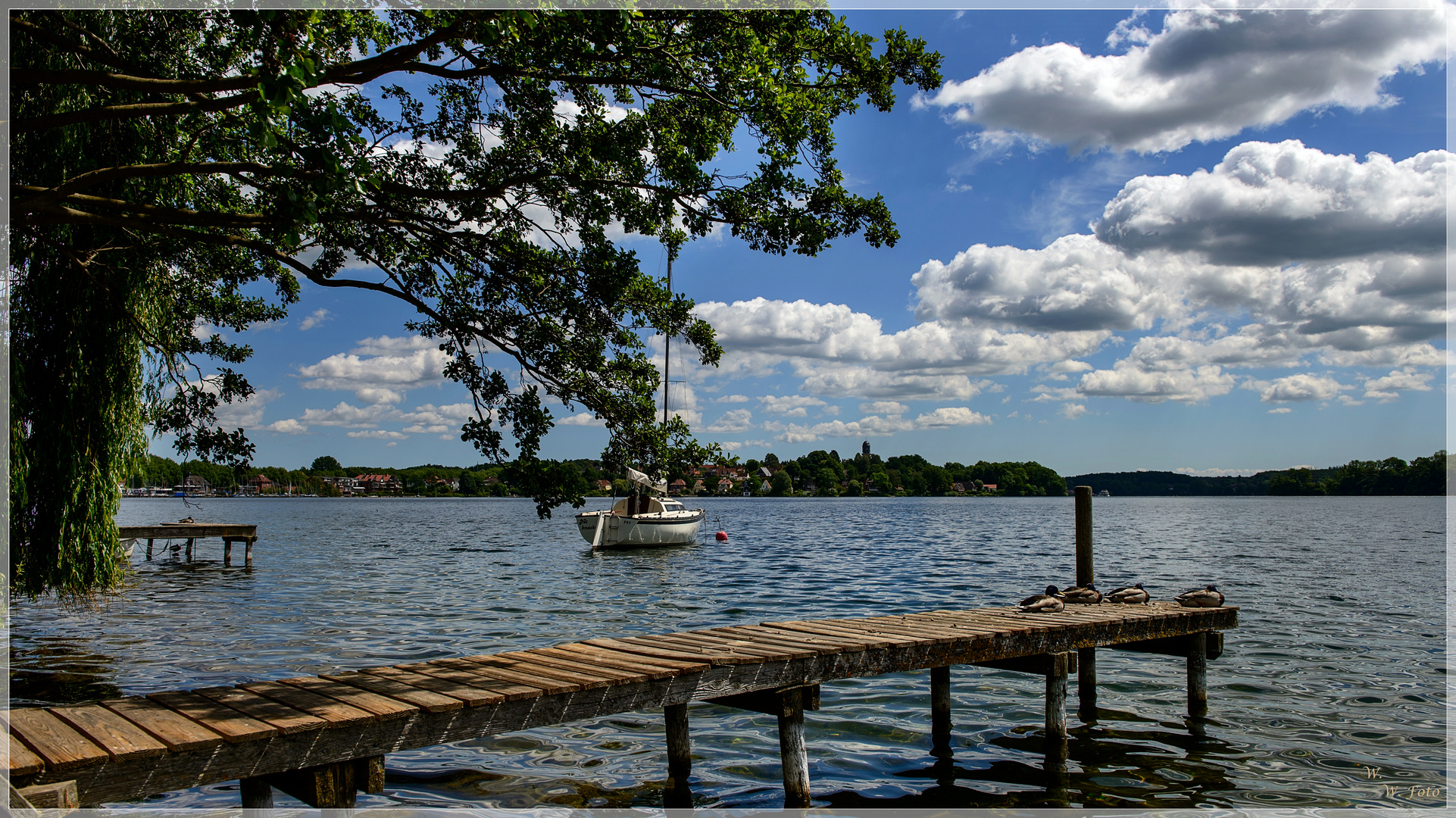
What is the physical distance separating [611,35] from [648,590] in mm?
21908

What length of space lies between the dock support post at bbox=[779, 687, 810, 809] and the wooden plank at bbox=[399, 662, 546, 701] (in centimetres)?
246

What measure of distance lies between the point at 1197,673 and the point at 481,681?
366 inches

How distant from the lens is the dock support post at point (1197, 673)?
37.2 feet

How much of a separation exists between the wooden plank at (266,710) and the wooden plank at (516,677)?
4.53 feet

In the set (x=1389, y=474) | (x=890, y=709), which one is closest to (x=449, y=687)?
(x=890, y=709)

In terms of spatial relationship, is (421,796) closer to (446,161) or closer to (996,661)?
(996,661)

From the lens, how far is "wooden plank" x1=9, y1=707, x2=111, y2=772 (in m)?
4.65

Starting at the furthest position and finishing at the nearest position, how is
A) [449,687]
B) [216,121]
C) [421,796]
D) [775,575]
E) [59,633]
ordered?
[775,575], [59,633], [216,121], [421,796], [449,687]

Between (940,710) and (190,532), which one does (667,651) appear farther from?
(190,532)

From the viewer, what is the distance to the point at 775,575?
32250 millimetres

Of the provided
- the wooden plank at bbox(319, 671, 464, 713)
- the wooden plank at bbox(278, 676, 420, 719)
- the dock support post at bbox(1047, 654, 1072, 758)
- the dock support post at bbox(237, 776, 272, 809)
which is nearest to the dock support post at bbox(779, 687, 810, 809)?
the wooden plank at bbox(319, 671, 464, 713)

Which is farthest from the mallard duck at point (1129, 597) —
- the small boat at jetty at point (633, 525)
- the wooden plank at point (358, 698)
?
the small boat at jetty at point (633, 525)

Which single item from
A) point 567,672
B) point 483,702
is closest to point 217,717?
point 483,702

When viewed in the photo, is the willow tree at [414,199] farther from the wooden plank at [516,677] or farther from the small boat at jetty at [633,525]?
the small boat at jetty at [633,525]
